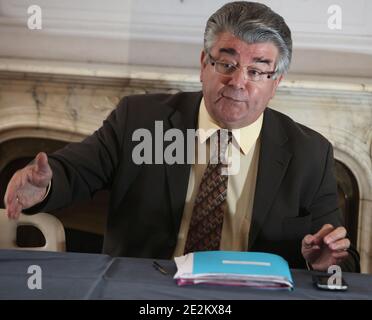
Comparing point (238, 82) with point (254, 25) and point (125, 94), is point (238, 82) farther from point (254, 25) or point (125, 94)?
point (125, 94)

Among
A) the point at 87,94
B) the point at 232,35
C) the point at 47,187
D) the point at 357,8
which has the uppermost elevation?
the point at 357,8

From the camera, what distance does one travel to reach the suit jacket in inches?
59.6

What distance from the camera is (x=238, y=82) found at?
4.75 ft

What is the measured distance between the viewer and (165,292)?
95 centimetres

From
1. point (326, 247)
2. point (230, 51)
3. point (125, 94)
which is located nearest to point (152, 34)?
point (125, 94)

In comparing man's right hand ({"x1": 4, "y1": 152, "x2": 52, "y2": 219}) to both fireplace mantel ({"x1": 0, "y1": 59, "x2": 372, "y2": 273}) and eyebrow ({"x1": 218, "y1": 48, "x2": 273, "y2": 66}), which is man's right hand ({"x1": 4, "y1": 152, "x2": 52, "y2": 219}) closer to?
eyebrow ({"x1": 218, "y1": 48, "x2": 273, "y2": 66})

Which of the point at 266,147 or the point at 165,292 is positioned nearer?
the point at 165,292

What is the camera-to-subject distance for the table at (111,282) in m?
0.93

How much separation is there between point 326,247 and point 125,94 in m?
1.05

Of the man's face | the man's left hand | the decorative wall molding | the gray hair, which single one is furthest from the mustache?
the decorative wall molding

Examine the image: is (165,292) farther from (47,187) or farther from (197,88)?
(197,88)

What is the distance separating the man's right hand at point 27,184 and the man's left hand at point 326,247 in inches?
22.4
